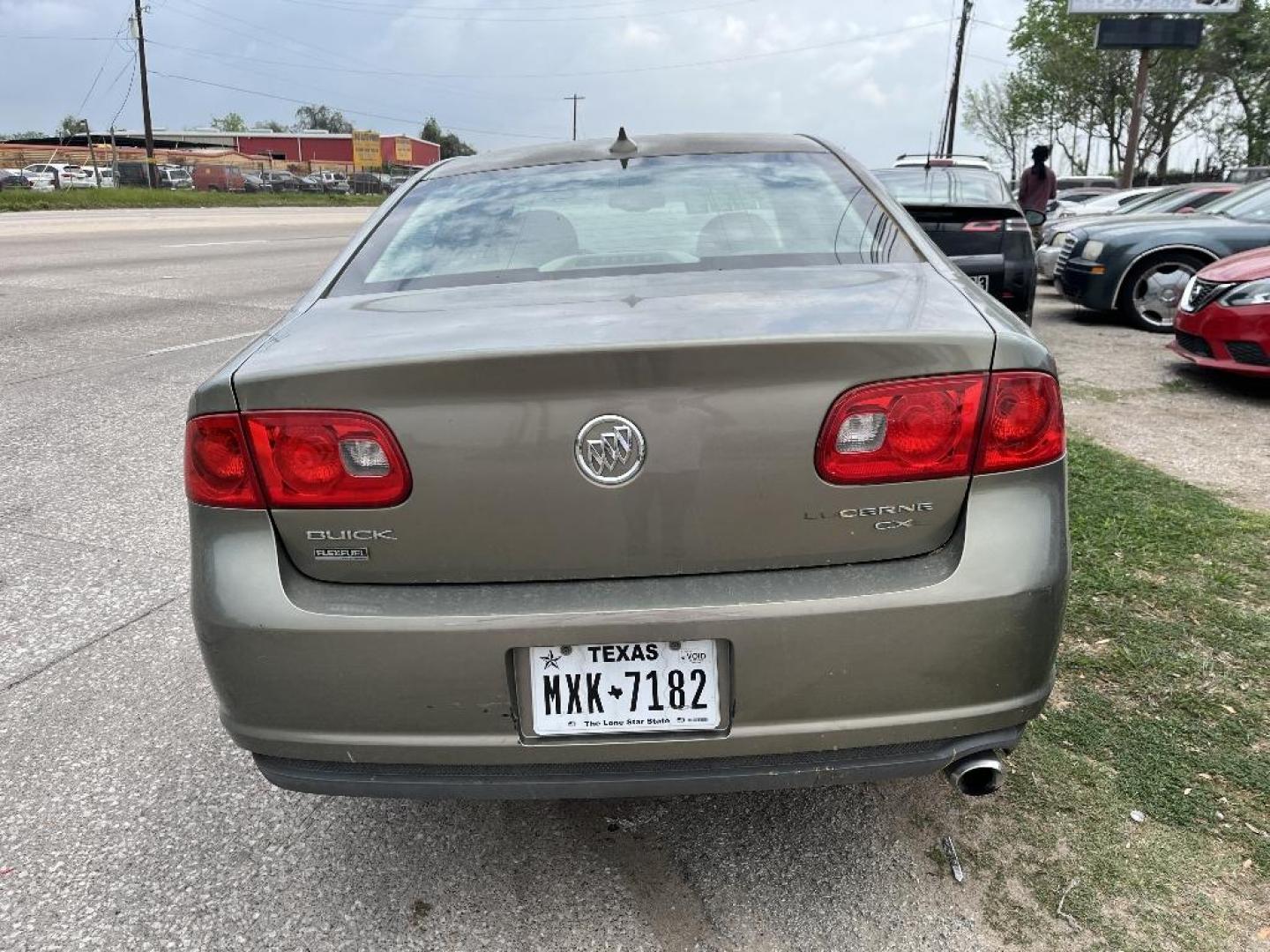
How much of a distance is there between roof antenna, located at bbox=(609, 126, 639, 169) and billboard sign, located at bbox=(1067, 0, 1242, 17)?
85.2 feet

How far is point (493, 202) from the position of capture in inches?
113

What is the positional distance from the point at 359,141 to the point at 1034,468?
235ft

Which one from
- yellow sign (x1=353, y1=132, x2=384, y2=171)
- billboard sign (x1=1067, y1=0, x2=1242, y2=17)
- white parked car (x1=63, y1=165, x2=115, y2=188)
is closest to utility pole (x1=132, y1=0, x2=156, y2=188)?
white parked car (x1=63, y1=165, x2=115, y2=188)

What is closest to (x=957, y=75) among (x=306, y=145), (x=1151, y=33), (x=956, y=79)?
(x=956, y=79)

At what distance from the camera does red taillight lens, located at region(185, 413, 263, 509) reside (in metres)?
1.92

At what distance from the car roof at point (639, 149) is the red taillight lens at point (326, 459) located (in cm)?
149

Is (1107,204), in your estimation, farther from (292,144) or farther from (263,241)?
(292,144)

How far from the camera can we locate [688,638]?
1.83m

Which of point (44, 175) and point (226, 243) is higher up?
point (44, 175)

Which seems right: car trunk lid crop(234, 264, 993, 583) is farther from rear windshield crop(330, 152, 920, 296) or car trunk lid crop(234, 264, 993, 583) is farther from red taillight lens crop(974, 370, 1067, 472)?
rear windshield crop(330, 152, 920, 296)

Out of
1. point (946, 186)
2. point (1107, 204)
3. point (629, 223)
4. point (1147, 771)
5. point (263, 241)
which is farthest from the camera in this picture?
point (263, 241)

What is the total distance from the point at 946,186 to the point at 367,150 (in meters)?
66.5

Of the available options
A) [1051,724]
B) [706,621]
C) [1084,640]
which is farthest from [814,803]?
[1084,640]

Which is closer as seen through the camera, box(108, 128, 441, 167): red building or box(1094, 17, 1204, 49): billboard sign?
box(1094, 17, 1204, 49): billboard sign
